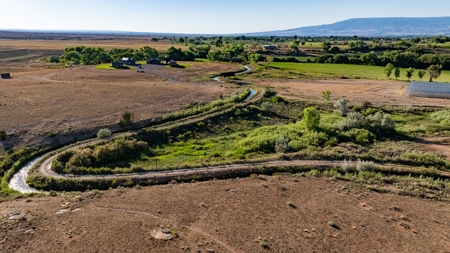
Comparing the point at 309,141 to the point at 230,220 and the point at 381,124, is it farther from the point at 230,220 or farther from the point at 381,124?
the point at 230,220

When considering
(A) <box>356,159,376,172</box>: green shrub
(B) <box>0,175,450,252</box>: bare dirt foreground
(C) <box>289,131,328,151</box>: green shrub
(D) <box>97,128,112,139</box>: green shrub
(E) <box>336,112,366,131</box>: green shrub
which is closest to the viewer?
(B) <box>0,175,450,252</box>: bare dirt foreground

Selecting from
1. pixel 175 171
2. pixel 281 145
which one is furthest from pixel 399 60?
pixel 175 171

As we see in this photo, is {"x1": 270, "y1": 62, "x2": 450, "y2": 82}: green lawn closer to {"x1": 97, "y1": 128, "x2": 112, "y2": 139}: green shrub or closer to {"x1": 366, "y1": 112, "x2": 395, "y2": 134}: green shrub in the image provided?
{"x1": 366, "y1": 112, "x2": 395, "y2": 134}: green shrub

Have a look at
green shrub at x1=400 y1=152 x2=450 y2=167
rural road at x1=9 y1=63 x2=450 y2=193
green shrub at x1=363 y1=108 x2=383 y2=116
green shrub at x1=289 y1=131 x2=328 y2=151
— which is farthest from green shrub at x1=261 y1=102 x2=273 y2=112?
green shrub at x1=400 y1=152 x2=450 y2=167

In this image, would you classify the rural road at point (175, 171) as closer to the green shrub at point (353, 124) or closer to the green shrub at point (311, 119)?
the green shrub at point (311, 119)

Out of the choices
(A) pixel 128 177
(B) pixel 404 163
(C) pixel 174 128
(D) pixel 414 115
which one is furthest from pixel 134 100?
(D) pixel 414 115

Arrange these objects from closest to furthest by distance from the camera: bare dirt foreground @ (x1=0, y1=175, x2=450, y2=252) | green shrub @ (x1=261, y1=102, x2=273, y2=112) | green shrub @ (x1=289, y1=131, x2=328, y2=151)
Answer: bare dirt foreground @ (x1=0, y1=175, x2=450, y2=252), green shrub @ (x1=289, y1=131, x2=328, y2=151), green shrub @ (x1=261, y1=102, x2=273, y2=112)

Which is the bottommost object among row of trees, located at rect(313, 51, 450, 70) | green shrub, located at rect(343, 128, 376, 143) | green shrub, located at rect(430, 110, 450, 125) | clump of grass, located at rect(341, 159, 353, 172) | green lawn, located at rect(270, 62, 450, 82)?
clump of grass, located at rect(341, 159, 353, 172)
